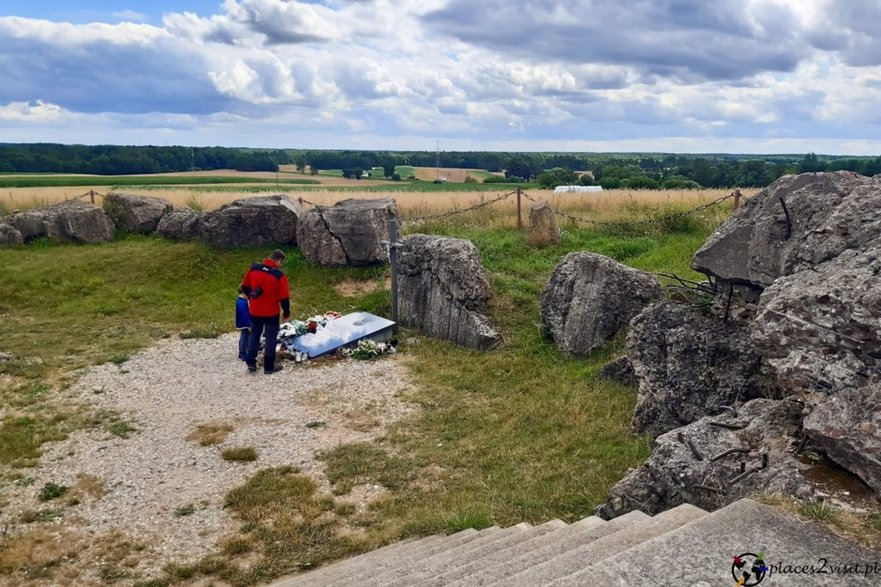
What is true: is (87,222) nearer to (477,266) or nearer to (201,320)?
(201,320)

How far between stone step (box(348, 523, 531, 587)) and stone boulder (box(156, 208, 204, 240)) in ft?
54.8

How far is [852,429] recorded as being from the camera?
464 cm

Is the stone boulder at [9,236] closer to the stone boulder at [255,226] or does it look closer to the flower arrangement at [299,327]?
the stone boulder at [255,226]

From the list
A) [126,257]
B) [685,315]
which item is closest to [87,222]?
[126,257]

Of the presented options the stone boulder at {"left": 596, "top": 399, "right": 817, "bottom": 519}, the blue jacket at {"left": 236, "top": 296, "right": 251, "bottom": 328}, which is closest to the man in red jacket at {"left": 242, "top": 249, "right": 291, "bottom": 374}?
the blue jacket at {"left": 236, "top": 296, "right": 251, "bottom": 328}

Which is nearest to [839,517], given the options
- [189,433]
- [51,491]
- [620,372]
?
[620,372]

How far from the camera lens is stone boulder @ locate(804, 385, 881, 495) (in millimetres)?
4430

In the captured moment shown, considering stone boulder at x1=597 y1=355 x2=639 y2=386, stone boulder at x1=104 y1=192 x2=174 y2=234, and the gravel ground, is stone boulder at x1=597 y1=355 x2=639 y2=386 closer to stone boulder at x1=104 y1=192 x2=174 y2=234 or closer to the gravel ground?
the gravel ground

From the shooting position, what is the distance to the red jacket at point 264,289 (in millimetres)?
11312

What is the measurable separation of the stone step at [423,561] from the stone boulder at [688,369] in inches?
128

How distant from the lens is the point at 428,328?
44.2 ft

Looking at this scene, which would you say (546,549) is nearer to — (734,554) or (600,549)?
(600,549)

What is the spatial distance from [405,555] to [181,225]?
56.3 feet

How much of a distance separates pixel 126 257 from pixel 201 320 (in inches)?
210
